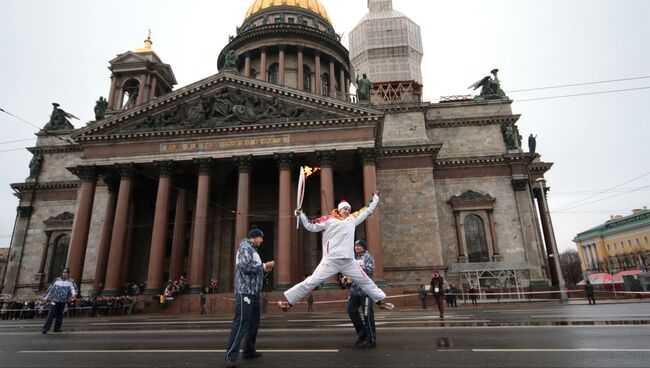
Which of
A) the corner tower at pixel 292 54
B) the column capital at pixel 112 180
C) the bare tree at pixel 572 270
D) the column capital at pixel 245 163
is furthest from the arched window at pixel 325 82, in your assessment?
the bare tree at pixel 572 270

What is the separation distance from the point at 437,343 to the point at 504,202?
2933 cm

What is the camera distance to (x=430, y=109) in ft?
121

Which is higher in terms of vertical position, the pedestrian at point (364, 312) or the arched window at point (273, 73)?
the arched window at point (273, 73)

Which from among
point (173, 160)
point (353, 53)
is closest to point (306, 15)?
point (353, 53)

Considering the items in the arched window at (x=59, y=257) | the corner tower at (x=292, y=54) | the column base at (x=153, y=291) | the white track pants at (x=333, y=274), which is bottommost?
the white track pants at (x=333, y=274)

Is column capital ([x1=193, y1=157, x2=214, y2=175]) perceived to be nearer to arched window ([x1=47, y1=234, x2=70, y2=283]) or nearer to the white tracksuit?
arched window ([x1=47, y1=234, x2=70, y2=283])

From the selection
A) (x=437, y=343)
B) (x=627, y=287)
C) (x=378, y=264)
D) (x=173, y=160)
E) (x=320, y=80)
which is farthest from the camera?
(x=320, y=80)

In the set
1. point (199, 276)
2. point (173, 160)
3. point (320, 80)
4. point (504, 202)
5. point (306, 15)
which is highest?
point (306, 15)

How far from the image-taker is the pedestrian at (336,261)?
602 cm

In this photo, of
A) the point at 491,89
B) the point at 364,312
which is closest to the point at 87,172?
the point at 364,312

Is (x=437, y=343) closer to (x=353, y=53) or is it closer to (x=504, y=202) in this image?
(x=504, y=202)

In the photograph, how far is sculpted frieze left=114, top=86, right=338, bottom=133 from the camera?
27125 millimetres

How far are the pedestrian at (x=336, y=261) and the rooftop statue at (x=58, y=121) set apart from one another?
138ft

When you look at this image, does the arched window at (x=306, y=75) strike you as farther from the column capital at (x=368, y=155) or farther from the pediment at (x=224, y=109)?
the column capital at (x=368, y=155)
